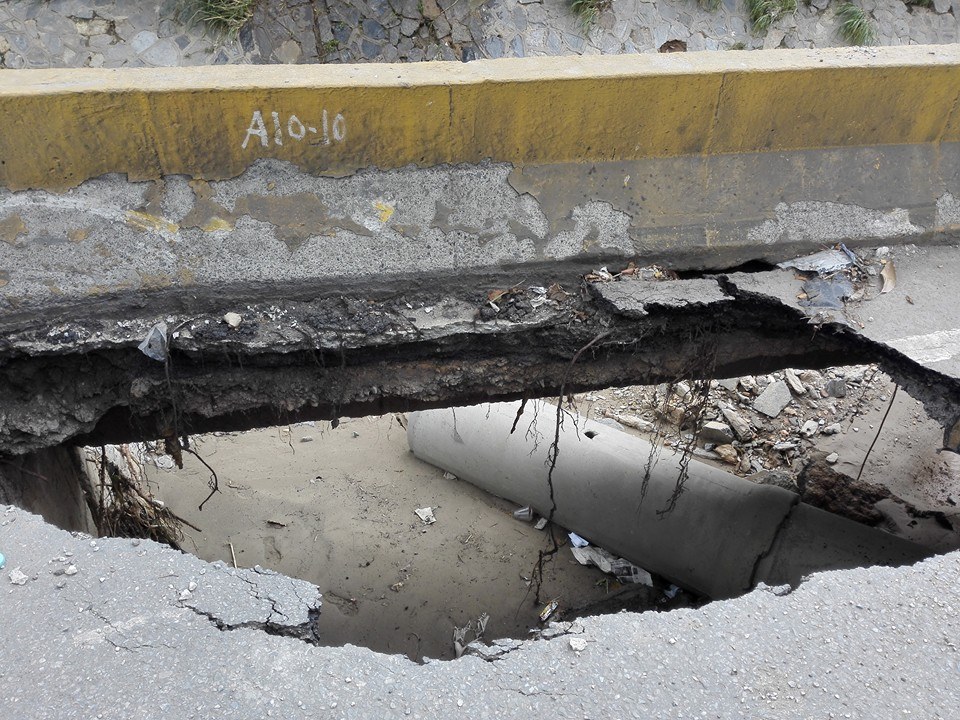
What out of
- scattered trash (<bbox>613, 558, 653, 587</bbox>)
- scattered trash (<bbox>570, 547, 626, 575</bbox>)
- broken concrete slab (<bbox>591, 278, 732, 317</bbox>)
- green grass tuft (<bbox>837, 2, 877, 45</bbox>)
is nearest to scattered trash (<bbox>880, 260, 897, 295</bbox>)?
broken concrete slab (<bbox>591, 278, 732, 317</bbox>)

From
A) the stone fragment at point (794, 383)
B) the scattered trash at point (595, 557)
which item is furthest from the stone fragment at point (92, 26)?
the stone fragment at point (794, 383)

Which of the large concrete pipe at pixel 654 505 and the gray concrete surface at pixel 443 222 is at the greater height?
the gray concrete surface at pixel 443 222

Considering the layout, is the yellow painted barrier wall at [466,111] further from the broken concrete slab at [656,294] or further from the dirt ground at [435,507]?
the dirt ground at [435,507]

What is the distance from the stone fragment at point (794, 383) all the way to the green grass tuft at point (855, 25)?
13.9 ft

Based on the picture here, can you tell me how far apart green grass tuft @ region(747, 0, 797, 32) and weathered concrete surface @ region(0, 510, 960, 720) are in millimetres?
7606

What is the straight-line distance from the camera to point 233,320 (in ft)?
8.72

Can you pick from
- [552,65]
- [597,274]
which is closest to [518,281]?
[597,274]

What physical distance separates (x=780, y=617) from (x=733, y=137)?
1938 millimetres

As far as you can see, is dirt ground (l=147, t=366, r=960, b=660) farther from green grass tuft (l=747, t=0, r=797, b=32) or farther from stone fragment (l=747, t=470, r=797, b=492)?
green grass tuft (l=747, t=0, r=797, b=32)

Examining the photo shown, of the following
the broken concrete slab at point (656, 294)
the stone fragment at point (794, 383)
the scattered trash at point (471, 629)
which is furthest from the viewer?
the stone fragment at point (794, 383)

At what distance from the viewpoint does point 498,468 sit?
577cm

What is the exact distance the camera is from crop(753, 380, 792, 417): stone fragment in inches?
248

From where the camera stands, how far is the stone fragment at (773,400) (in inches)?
248

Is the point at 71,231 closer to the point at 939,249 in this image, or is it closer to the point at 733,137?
the point at 733,137
